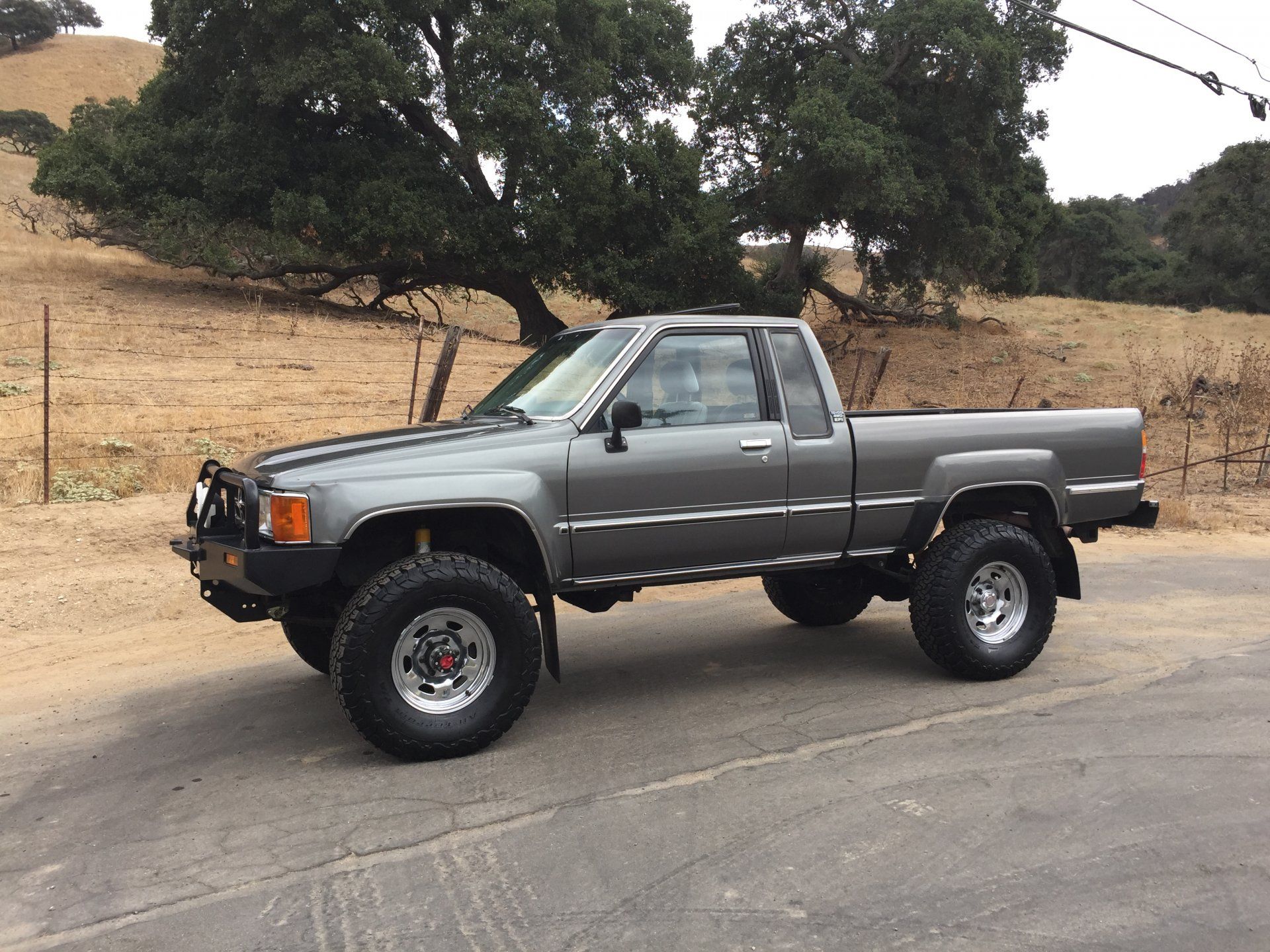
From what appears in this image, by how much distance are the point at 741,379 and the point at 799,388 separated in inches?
13.2

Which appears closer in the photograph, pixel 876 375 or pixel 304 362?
pixel 876 375

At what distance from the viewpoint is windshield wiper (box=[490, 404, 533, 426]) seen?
5457 mm

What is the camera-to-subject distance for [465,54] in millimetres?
24641

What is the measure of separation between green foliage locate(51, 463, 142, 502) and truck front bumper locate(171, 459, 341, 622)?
512 centimetres

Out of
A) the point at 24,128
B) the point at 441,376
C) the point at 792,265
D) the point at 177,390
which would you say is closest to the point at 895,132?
the point at 792,265

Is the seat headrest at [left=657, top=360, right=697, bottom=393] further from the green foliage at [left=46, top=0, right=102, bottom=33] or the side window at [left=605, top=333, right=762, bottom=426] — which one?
the green foliage at [left=46, top=0, right=102, bottom=33]

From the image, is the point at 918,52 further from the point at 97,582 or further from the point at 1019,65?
the point at 97,582

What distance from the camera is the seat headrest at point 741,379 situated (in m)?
5.81

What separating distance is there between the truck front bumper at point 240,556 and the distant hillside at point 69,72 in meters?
81.3

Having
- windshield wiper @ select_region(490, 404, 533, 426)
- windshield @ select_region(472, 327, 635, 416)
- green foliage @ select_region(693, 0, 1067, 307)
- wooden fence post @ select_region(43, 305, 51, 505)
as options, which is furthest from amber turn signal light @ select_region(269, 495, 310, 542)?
green foliage @ select_region(693, 0, 1067, 307)

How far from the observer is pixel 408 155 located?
84.5ft

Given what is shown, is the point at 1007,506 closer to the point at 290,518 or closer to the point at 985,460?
the point at 985,460

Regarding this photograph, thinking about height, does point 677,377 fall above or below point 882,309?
below

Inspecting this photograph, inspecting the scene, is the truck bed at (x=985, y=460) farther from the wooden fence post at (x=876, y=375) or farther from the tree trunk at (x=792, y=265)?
the tree trunk at (x=792, y=265)
